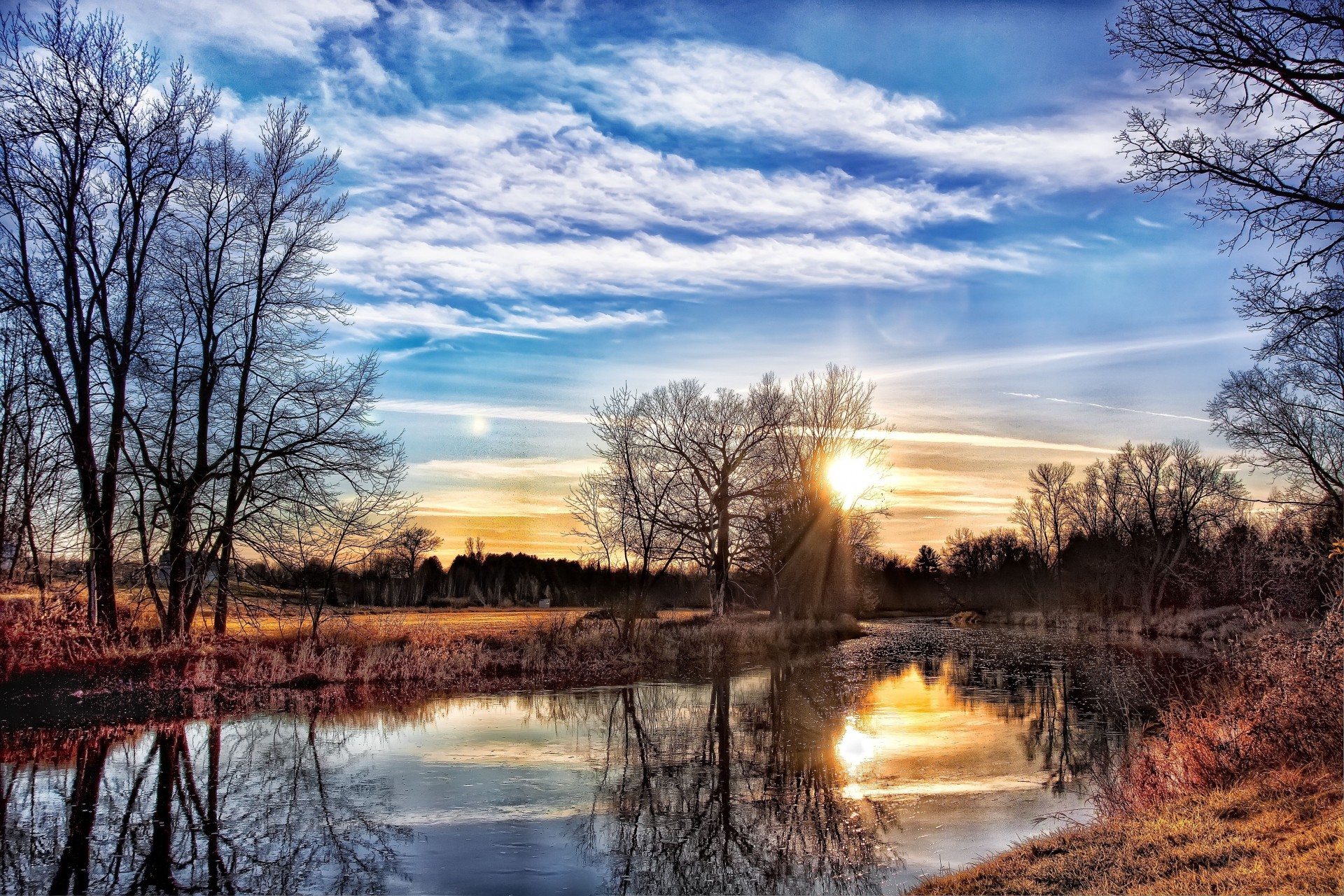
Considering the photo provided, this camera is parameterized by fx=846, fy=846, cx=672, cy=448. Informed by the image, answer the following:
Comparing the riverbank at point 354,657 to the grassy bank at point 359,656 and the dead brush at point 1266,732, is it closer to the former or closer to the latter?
the grassy bank at point 359,656

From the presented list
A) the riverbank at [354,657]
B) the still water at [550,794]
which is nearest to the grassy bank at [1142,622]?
the riverbank at [354,657]

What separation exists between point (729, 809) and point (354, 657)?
1360 centimetres

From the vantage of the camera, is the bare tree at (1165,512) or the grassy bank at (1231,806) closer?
the grassy bank at (1231,806)

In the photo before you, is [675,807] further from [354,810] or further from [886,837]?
[354,810]

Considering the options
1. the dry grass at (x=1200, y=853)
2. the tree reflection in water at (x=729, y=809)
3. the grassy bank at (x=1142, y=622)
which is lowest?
the grassy bank at (x=1142, y=622)

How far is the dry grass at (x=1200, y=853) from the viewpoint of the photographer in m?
6.33

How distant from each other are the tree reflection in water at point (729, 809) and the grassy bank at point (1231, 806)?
1748 mm

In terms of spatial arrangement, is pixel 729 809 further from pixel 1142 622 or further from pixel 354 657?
pixel 1142 622

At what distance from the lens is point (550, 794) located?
37.5 feet

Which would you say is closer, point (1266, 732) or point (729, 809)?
point (1266, 732)

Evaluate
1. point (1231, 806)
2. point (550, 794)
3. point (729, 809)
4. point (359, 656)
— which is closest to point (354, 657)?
point (359, 656)

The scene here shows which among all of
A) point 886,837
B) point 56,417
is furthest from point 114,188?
point 886,837

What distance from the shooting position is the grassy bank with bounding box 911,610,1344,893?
6555mm

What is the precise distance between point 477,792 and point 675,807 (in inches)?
108
